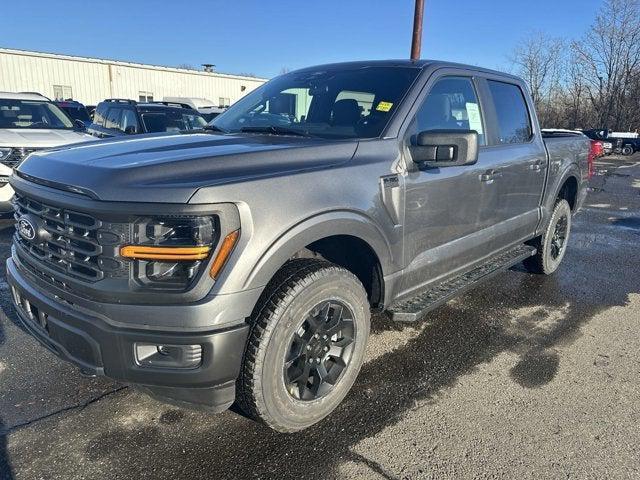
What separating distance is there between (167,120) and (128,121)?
705 mm

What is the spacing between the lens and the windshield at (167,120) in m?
9.28

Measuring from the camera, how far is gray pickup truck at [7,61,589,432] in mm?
2037

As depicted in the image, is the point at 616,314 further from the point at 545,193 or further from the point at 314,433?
the point at 314,433

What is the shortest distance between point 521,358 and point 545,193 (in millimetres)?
1928

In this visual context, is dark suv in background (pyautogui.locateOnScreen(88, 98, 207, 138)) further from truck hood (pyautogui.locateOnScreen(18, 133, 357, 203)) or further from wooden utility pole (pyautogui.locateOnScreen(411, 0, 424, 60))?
truck hood (pyautogui.locateOnScreen(18, 133, 357, 203))

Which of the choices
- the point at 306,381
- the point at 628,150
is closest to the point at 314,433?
the point at 306,381

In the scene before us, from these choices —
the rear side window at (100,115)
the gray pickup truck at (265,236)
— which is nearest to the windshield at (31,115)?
the rear side window at (100,115)

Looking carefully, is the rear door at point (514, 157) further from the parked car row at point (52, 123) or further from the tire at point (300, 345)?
the parked car row at point (52, 123)

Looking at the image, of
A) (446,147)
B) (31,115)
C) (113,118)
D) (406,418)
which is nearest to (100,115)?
(113,118)

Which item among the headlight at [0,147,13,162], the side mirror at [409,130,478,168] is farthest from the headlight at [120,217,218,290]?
the headlight at [0,147,13,162]

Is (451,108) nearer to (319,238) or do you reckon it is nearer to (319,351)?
(319,238)

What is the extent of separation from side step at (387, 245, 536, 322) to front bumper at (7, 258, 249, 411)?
1234 mm

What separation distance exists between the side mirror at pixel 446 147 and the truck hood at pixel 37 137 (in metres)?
5.44

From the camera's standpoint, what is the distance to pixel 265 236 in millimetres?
2154
